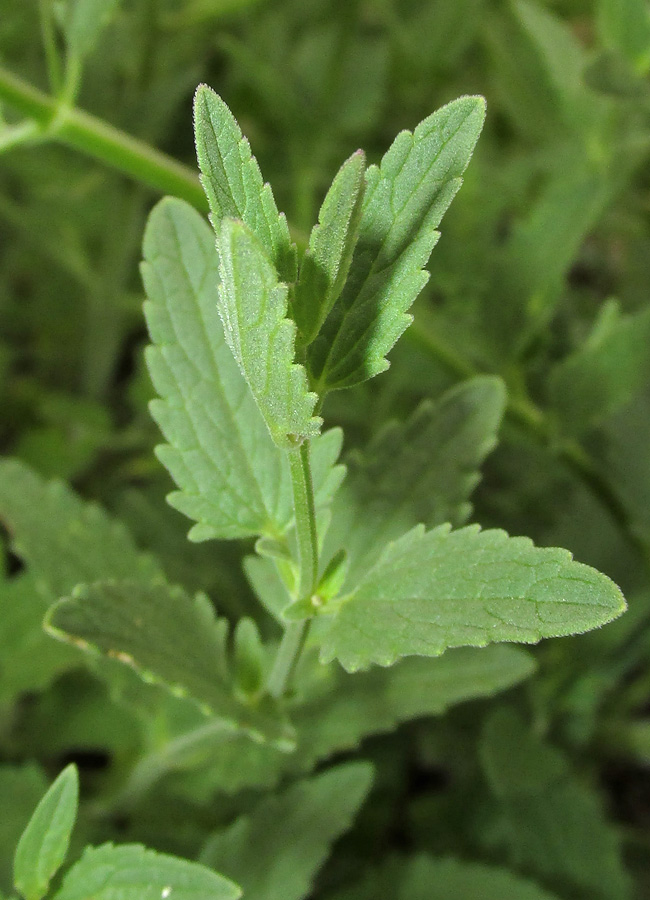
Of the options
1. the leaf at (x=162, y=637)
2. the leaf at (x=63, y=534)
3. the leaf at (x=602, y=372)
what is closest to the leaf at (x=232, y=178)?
the leaf at (x=162, y=637)

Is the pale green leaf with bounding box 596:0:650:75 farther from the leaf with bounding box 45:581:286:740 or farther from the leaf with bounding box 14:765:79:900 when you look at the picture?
the leaf with bounding box 14:765:79:900

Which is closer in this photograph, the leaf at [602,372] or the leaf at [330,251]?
the leaf at [330,251]

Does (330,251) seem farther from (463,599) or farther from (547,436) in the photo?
(547,436)

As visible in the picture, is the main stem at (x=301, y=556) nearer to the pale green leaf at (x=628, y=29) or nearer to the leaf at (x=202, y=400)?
the leaf at (x=202, y=400)

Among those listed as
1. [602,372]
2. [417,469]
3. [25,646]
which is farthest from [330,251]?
[25,646]

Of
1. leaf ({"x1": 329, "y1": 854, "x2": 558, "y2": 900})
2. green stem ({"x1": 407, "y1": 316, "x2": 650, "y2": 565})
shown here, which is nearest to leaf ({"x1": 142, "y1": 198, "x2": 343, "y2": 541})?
green stem ({"x1": 407, "y1": 316, "x2": 650, "y2": 565})

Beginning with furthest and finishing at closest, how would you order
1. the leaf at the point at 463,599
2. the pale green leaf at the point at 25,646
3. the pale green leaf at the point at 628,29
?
the pale green leaf at the point at 628,29 → the pale green leaf at the point at 25,646 → the leaf at the point at 463,599

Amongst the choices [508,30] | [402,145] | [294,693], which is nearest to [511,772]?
[294,693]
